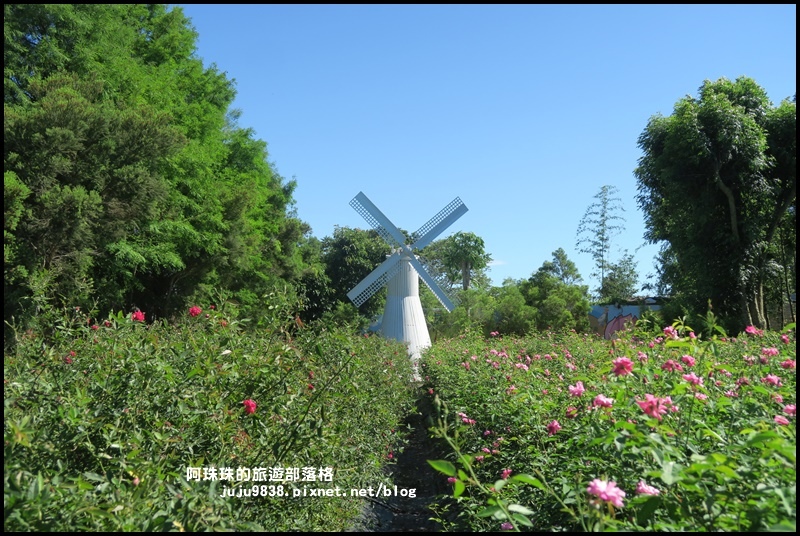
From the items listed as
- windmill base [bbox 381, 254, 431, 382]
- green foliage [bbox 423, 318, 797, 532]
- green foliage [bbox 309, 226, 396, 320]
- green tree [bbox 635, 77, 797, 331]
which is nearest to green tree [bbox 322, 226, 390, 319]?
green foliage [bbox 309, 226, 396, 320]

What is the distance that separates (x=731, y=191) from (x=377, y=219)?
10489mm

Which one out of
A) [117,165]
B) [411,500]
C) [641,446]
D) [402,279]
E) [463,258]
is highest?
[463,258]

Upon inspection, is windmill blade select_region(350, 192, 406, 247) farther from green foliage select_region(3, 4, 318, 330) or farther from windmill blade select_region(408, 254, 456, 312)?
green foliage select_region(3, 4, 318, 330)

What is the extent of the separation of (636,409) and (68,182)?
543 inches

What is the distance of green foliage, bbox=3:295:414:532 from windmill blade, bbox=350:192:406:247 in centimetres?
1623

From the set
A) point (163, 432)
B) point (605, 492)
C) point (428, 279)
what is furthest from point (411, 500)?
point (428, 279)

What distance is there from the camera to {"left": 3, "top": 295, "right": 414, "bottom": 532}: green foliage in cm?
195

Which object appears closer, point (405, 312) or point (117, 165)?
point (117, 165)

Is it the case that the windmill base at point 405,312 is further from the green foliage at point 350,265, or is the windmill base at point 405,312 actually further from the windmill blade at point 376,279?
the green foliage at point 350,265

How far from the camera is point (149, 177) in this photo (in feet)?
47.6

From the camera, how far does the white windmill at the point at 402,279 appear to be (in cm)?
1841

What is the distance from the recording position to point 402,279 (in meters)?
19.1

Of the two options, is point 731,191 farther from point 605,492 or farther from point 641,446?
point 605,492

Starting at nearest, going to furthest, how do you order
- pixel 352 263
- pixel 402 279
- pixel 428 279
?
pixel 402 279
pixel 428 279
pixel 352 263
